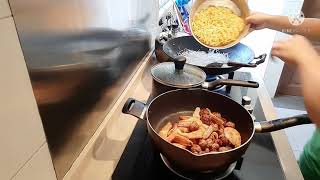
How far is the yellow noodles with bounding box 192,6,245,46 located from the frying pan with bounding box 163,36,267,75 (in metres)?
0.08

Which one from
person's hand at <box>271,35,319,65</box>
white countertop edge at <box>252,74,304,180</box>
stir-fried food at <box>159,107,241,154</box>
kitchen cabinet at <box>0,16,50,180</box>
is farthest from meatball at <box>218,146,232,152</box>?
kitchen cabinet at <box>0,16,50,180</box>

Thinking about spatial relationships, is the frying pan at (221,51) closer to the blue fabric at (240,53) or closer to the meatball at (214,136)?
the blue fabric at (240,53)

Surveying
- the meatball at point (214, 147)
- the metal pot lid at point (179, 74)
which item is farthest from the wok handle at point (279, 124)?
the metal pot lid at point (179, 74)

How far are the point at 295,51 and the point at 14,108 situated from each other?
61 centimetres

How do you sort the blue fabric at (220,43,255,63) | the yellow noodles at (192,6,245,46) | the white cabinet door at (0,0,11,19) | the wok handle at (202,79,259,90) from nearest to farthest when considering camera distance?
the white cabinet door at (0,0,11,19), the wok handle at (202,79,259,90), the yellow noodles at (192,6,245,46), the blue fabric at (220,43,255,63)

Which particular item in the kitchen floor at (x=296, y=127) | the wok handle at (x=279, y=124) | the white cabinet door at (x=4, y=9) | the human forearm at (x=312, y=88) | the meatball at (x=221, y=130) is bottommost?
the kitchen floor at (x=296, y=127)

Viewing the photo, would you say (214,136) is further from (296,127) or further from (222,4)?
(296,127)

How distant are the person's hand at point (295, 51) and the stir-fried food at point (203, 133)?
22 centimetres

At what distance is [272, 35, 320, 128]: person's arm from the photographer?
521 millimetres

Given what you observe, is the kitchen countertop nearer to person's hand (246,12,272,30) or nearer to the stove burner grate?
the stove burner grate

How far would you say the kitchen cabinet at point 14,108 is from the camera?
1.05 feet

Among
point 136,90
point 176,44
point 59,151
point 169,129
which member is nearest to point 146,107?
point 169,129

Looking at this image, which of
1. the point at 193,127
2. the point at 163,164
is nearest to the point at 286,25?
the point at 193,127

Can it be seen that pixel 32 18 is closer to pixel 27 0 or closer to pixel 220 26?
pixel 27 0
